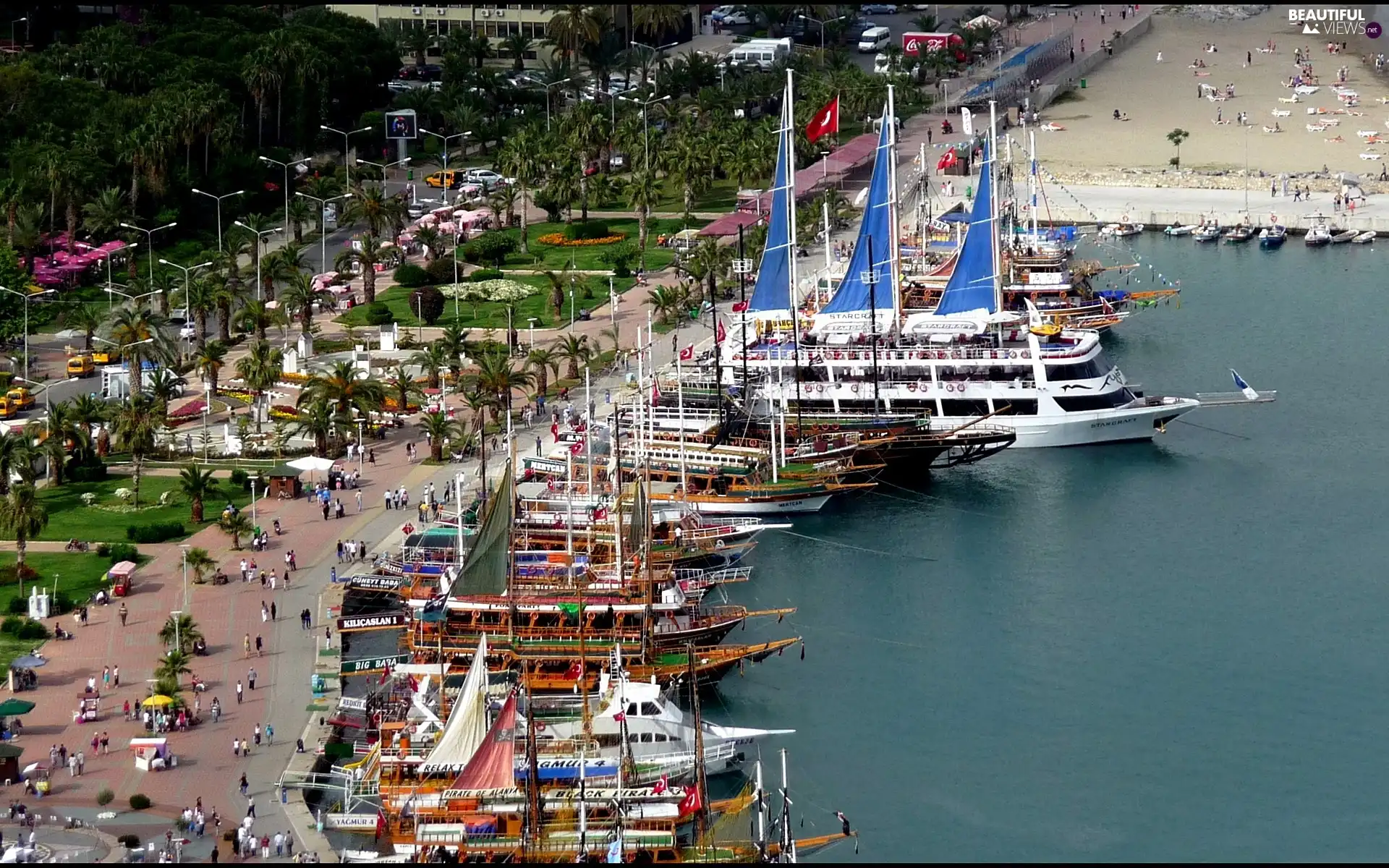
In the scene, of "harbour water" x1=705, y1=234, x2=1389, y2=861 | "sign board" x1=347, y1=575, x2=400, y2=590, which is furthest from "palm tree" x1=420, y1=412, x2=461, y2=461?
"sign board" x1=347, y1=575, x2=400, y2=590

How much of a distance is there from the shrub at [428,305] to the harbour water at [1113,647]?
44.9m

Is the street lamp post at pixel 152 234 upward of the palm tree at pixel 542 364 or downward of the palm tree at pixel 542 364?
upward

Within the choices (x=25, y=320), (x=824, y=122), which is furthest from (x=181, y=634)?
(x=824, y=122)

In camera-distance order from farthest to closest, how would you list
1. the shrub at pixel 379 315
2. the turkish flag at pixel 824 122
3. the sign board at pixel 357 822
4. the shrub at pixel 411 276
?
the shrub at pixel 411 276 → the shrub at pixel 379 315 → the turkish flag at pixel 824 122 → the sign board at pixel 357 822

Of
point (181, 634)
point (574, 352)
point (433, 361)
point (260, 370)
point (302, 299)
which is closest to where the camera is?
point (181, 634)

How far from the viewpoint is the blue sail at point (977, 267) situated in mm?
158125

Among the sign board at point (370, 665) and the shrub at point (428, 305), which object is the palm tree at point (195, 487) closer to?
the sign board at point (370, 665)

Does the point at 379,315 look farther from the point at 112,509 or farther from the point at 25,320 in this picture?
the point at 112,509

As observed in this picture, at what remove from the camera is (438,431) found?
148250mm

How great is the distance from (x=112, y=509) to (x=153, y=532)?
6.09 metres

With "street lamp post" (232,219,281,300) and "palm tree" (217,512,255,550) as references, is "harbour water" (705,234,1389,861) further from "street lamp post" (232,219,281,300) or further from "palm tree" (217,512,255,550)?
"street lamp post" (232,219,281,300)

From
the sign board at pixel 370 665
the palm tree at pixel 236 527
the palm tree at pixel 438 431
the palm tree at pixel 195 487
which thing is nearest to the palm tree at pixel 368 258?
the palm tree at pixel 438 431

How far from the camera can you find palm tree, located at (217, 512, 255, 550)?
135000mm

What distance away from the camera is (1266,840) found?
4048 inches
